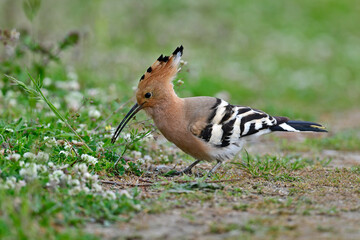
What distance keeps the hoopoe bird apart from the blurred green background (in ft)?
7.60

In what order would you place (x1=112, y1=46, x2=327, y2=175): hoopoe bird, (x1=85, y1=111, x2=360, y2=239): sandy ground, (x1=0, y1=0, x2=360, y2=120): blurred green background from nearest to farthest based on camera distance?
(x1=85, y1=111, x2=360, y2=239): sandy ground
(x1=112, y1=46, x2=327, y2=175): hoopoe bird
(x1=0, y1=0, x2=360, y2=120): blurred green background

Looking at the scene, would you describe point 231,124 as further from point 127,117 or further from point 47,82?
point 47,82

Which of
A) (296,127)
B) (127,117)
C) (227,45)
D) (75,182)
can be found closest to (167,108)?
(127,117)

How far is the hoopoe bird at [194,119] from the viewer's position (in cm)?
427

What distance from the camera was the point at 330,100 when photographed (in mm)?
10070

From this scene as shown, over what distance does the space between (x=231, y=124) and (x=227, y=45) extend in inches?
367

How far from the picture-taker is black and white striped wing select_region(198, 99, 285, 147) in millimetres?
4309

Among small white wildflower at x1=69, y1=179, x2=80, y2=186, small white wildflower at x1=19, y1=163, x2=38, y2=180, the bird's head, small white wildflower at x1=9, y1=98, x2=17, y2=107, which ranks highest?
small white wildflower at x1=9, y1=98, x2=17, y2=107

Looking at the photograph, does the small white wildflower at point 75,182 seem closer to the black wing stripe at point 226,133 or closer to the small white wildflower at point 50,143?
the small white wildflower at point 50,143

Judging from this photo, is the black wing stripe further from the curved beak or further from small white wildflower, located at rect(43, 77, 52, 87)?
small white wildflower, located at rect(43, 77, 52, 87)

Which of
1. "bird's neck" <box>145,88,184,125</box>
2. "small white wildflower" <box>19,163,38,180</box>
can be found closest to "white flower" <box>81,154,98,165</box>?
"small white wildflower" <box>19,163,38,180</box>

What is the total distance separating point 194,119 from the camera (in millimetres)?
4301

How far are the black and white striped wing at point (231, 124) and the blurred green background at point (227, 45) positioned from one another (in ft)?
8.42

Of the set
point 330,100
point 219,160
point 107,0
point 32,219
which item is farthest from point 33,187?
point 107,0
